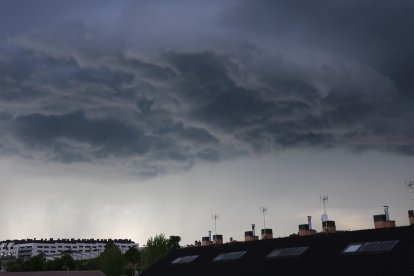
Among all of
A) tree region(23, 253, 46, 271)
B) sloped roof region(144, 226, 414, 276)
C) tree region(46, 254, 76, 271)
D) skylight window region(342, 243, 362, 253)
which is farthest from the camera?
tree region(23, 253, 46, 271)

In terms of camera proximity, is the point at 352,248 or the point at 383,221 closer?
the point at 352,248

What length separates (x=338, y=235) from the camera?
156 ft

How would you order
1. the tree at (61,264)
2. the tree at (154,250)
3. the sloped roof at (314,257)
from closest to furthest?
1. the sloped roof at (314,257)
2. the tree at (154,250)
3. the tree at (61,264)

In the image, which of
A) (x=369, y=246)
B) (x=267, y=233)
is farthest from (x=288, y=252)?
(x=267, y=233)

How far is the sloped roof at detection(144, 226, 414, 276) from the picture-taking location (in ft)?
125

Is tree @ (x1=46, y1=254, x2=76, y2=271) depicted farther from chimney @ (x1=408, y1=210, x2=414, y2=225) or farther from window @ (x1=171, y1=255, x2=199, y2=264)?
chimney @ (x1=408, y1=210, x2=414, y2=225)

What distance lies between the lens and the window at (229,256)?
5319 cm

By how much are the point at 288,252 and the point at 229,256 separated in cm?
848

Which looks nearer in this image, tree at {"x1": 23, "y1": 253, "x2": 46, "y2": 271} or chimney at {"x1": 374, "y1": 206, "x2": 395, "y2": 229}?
chimney at {"x1": 374, "y1": 206, "x2": 395, "y2": 229}

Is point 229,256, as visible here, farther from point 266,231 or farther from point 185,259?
point 266,231

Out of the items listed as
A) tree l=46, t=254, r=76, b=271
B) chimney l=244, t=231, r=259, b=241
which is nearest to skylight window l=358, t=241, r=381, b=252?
chimney l=244, t=231, r=259, b=241

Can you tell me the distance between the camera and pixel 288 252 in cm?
4781

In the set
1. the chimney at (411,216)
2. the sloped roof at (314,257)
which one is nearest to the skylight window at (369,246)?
the sloped roof at (314,257)

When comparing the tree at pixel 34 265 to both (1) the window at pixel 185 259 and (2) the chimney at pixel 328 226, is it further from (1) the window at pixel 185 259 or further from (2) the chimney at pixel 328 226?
(2) the chimney at pixel 328 226
